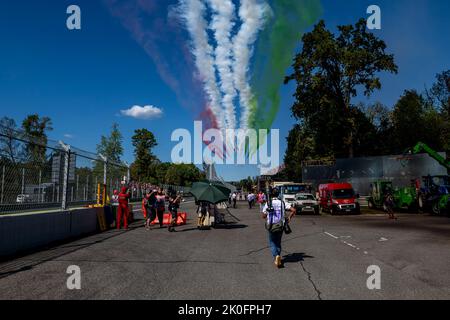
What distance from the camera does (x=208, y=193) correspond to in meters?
15.7

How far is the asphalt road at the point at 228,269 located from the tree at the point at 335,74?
3023 centimetres

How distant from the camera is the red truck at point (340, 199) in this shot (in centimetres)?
2608

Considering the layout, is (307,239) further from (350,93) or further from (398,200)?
(350,93)

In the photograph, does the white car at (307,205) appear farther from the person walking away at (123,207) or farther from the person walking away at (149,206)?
the person walking away at (123,207)

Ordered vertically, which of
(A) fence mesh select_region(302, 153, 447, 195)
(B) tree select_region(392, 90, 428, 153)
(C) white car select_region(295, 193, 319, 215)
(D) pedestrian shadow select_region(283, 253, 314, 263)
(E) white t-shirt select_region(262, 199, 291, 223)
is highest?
(B) tree select_region(392, 90, 428, 153)

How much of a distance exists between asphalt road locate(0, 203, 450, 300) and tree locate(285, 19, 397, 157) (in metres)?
30.2

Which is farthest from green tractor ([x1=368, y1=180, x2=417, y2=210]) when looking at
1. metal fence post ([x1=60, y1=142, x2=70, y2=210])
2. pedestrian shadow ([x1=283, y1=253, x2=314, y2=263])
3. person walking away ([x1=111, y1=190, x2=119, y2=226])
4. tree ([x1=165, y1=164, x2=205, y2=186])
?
tree ([x1=165, y1=164, x2=205, y2=186])

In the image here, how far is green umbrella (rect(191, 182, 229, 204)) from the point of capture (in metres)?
15.4

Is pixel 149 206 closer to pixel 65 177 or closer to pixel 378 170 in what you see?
pixel 65 177

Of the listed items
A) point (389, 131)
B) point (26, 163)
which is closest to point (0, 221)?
point (26, 163)

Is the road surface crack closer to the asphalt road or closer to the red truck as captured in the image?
the asphalt road

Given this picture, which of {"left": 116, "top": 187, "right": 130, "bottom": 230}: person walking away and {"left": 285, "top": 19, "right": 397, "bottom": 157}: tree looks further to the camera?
{"left": 285, "top": 19, "right": 397, "bottom": 157}: tree

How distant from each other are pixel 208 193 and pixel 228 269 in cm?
809

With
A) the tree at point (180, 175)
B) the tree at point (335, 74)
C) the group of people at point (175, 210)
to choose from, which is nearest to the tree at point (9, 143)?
the group of people at point (175, 210)
